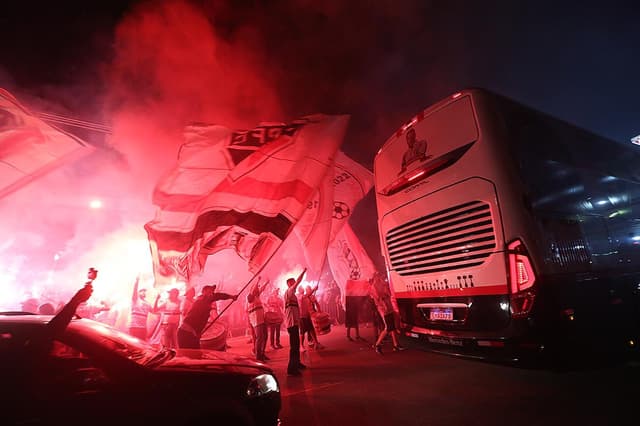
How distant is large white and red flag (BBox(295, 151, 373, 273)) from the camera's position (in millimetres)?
9430

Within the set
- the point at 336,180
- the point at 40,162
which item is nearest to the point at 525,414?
the point at 336,180

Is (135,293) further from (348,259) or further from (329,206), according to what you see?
(348,259)

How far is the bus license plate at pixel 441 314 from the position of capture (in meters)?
3.51

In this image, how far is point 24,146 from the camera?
667 centimetres

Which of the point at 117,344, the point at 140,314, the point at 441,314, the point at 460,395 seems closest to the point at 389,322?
the point at 460,395

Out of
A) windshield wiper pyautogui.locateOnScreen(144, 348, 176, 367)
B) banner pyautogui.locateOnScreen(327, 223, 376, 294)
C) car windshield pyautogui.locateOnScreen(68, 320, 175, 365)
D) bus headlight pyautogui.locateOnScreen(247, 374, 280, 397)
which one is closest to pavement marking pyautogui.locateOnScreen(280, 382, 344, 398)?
bus headlight pyautogui.locateOnScreen(247, 374, 280, 397)

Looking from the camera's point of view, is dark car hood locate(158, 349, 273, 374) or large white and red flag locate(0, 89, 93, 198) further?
large white and red flag locate(0, 89, 93, 198)

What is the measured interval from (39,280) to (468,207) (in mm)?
19031

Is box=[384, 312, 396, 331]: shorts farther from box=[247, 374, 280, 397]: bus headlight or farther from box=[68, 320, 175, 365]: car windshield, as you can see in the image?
box=[68, 320, 175, 365]: car windshield

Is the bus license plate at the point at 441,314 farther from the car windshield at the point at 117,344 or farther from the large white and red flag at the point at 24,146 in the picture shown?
the large white and red flag at the point at 24,146

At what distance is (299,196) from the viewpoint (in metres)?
7.67

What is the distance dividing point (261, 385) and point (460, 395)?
298 centimetres

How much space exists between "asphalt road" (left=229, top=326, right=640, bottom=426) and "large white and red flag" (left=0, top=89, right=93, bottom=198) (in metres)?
7.79

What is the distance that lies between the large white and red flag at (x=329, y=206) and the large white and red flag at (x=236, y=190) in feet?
4.33
